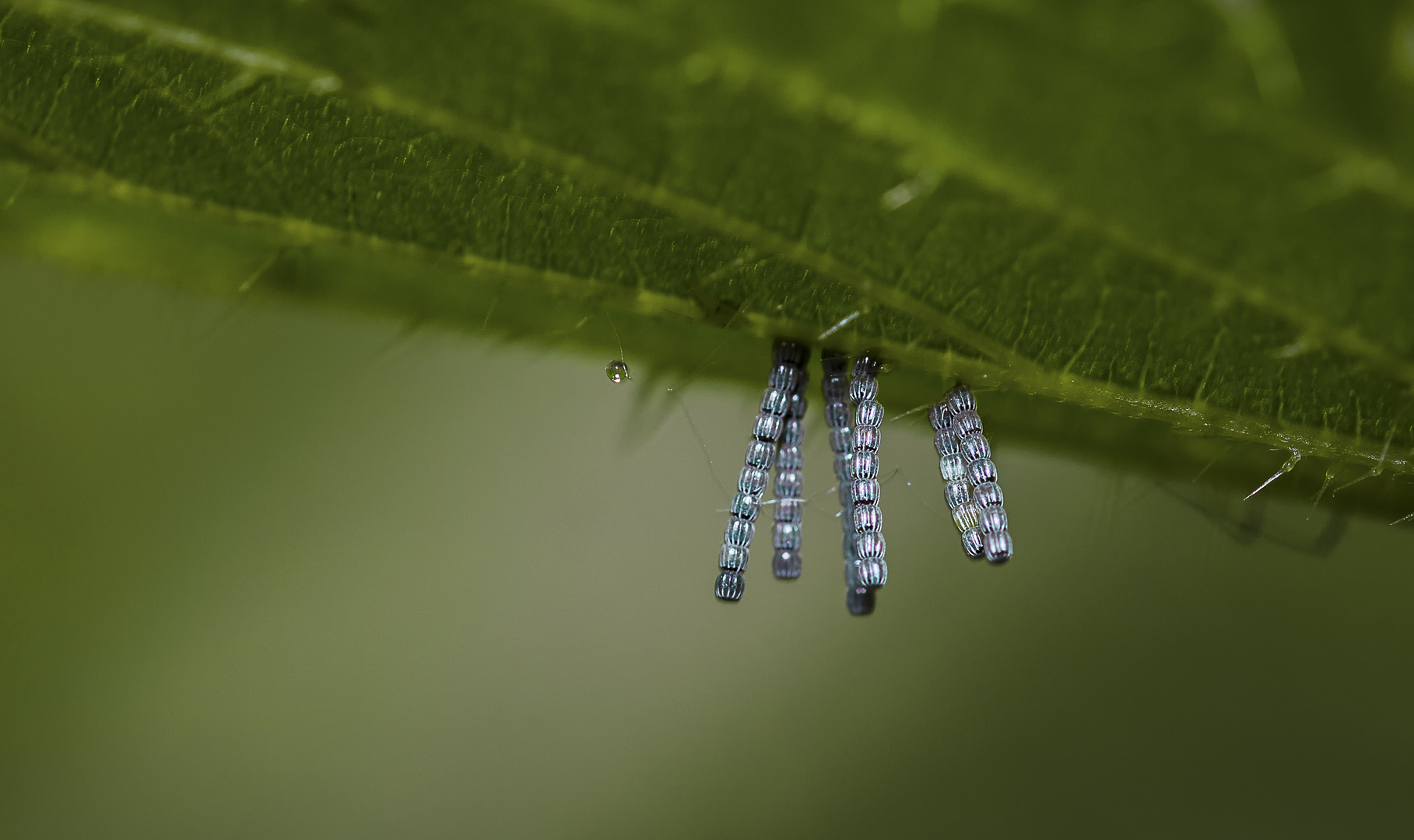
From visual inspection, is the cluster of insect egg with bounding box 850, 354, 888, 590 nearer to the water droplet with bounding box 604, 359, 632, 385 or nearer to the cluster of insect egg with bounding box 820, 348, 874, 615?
the cluster of insect egg with bounding box 820, 348, 874, 615

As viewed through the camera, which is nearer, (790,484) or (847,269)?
(847,269)

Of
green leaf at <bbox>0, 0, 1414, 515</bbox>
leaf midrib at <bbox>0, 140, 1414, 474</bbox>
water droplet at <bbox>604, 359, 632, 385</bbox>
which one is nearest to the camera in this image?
green leaf at <bbox>0, 0, 1414, 515</bbox>

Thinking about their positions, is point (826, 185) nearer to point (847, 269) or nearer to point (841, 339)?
point (847, 269)

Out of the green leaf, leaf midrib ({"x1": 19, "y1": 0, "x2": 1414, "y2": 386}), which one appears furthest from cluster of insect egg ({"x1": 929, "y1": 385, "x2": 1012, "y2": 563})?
leaf midrib ({"x1": 19, "y1": 0, "x2": 1414, "y2": 386})

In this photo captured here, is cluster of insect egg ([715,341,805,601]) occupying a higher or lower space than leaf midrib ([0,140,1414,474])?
lower

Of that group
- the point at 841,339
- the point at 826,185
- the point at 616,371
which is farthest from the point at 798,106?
the point at 616,371
